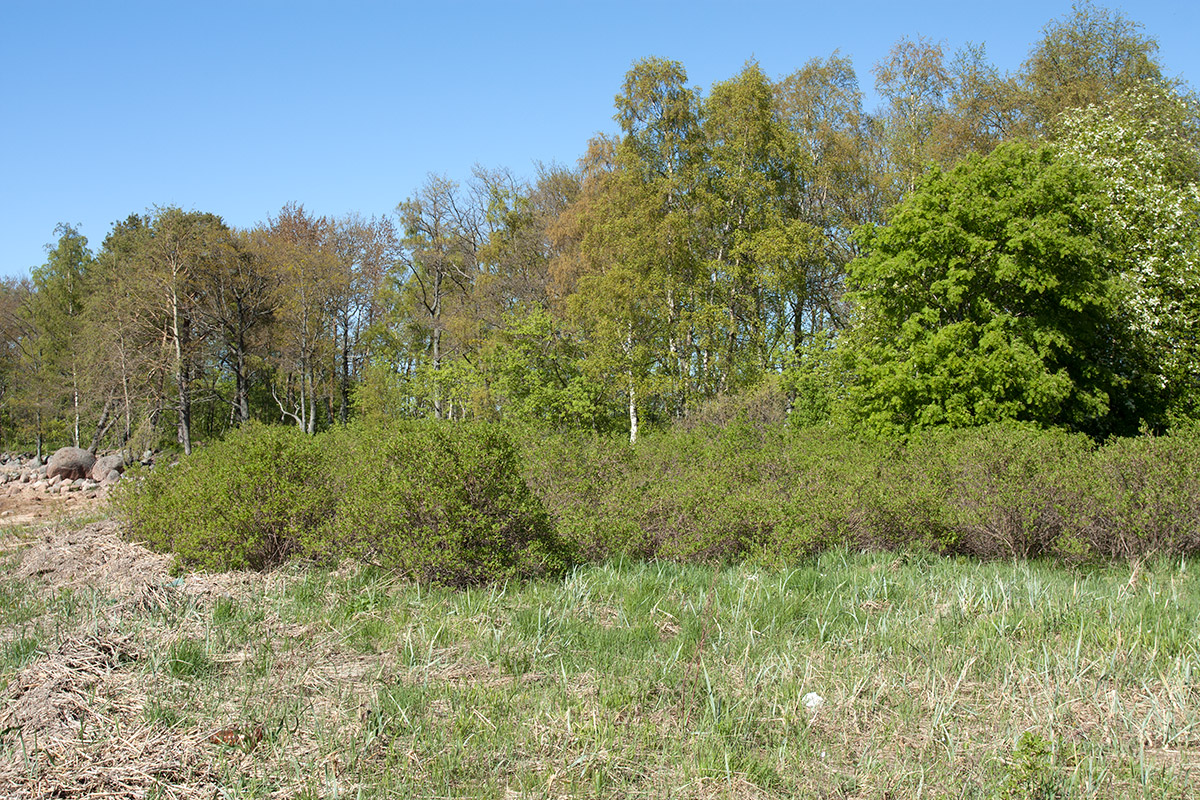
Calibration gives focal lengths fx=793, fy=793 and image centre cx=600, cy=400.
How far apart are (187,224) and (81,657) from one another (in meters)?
34.1

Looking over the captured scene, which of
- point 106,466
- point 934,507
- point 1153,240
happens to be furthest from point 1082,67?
point 106,466

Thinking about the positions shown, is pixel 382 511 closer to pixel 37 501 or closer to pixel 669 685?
pixel 669 685

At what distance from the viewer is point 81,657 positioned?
13.9 ft

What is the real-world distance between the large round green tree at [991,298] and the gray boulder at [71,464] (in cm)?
2895

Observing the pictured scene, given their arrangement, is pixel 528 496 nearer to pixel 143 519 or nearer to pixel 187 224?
pixel 143 519

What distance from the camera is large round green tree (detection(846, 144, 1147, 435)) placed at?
16.4 metres

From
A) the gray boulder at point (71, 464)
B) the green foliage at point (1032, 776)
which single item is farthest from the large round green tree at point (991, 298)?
the gray boulder at point (71, 464)

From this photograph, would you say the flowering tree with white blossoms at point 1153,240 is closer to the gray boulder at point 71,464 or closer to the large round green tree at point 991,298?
the large round green tree at point 991,298

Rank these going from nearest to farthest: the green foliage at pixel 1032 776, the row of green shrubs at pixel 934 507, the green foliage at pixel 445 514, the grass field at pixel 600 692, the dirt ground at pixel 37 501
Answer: the green foliage at pixel 1032 776, the grass field at pixel 600 692, the green foliage at pixel 445 514, the row of green shrubs at pixel 934 507, the dirt ground at pixel 37 501

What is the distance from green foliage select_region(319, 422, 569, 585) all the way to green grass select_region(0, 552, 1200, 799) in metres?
0.30

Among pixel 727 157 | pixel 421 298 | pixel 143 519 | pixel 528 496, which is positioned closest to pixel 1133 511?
pixel 528 496

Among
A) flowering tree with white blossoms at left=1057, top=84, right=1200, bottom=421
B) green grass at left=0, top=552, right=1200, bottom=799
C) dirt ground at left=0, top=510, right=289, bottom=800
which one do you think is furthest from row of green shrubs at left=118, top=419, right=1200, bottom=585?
flowering tree with white blossoms at left=1057, top=84, right=1200, bottom=421

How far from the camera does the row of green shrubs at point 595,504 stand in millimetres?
6484

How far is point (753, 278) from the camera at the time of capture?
85.4 ft
